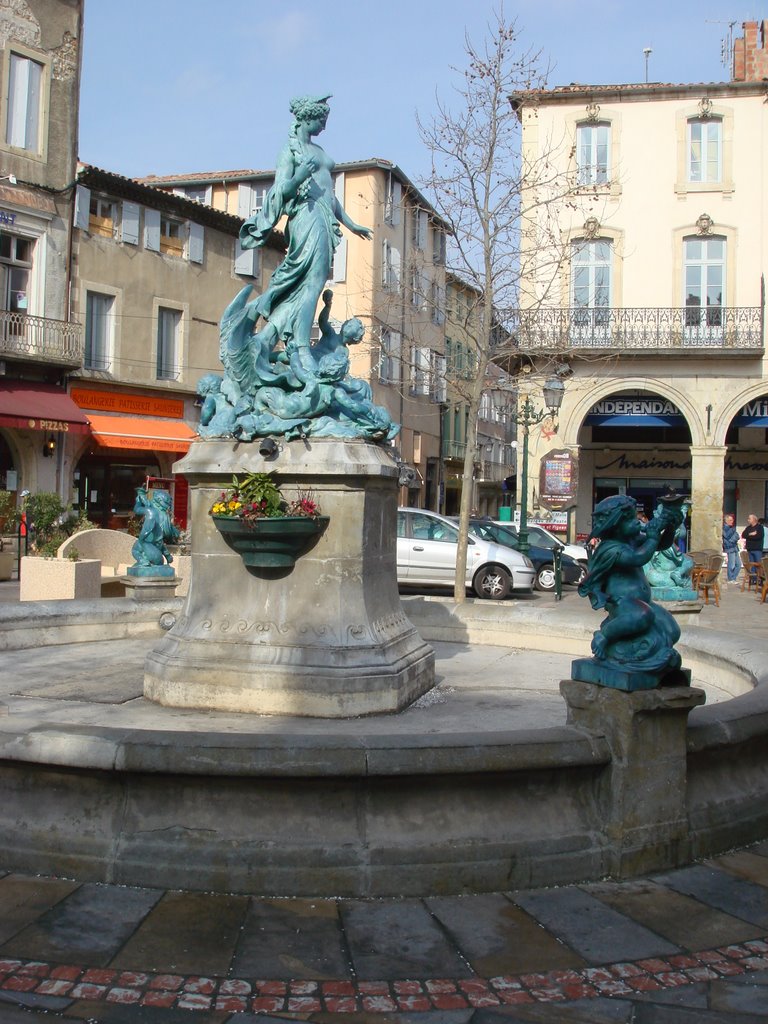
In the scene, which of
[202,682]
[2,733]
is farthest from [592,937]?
[202,682]

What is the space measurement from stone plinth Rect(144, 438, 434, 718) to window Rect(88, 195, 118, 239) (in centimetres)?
2456

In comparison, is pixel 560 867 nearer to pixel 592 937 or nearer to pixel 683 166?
pixel 592 937

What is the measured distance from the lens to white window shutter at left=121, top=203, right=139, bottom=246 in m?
29.8

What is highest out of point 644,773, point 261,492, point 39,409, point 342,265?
point 342,265

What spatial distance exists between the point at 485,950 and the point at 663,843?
1.12 m

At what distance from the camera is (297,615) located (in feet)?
21.0

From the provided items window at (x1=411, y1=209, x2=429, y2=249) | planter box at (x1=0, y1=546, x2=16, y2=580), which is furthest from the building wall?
planter box at (x1=0, y1=546, x2=16, y2=580)

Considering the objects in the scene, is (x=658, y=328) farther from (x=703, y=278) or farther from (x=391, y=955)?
(x=391, y=955)

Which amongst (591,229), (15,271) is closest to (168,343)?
(15,271)

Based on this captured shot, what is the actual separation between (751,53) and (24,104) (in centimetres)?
1991

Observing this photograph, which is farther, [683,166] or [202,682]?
[683,166]

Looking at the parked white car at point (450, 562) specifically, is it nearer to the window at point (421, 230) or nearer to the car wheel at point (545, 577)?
the car wheel at point (545, 577)

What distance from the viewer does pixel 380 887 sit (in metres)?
3.94

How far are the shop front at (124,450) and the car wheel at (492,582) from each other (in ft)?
41.2
